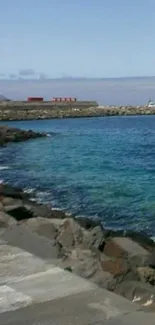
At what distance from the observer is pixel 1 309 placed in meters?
4.17

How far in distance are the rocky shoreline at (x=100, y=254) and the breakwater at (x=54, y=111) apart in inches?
2333

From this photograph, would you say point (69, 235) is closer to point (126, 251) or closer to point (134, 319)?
point (126, 251)

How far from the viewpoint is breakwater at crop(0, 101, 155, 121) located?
7100 cm

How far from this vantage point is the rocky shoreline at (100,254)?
542 centimetres

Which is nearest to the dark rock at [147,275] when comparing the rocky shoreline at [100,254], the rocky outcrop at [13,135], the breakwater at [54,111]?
the rocky shoreline at [100,254]

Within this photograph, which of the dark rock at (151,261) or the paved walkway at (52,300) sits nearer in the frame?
the paved walkway at (52,300)

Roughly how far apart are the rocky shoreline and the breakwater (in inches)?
2333

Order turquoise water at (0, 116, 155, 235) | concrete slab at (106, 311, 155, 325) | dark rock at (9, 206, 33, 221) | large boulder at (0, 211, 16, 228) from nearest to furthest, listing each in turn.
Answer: concrete slab at (106, 311, 155, 325) < large boulder at (0, 211, 16, 228) < dark rock at (9, 206, 33, 221) < turquoise water at (0, 116, 155, 235)

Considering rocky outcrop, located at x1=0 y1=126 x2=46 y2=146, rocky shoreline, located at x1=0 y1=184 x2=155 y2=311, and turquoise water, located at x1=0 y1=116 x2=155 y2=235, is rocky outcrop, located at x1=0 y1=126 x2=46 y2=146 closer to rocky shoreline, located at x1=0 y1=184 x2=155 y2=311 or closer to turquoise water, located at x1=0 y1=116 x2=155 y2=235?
turquoise water, located at x1=0 y1=116 x2=155 y2=235

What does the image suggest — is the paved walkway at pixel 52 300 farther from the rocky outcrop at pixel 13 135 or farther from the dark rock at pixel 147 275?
the rocky outcrop at pixel 13 135

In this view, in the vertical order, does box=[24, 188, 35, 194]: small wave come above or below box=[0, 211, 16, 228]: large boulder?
below

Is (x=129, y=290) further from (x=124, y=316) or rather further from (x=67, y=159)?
(x=67, y=159)

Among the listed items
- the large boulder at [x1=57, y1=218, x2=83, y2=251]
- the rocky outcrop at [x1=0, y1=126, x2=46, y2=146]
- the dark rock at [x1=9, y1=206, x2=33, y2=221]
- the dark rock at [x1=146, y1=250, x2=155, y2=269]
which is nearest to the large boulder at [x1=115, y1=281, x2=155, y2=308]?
the dark rock at [x1=146, y1=250, x2=155, y2=269]

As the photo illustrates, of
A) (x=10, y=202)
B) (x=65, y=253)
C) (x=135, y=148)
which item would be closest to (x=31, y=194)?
(x=10, y=202)
